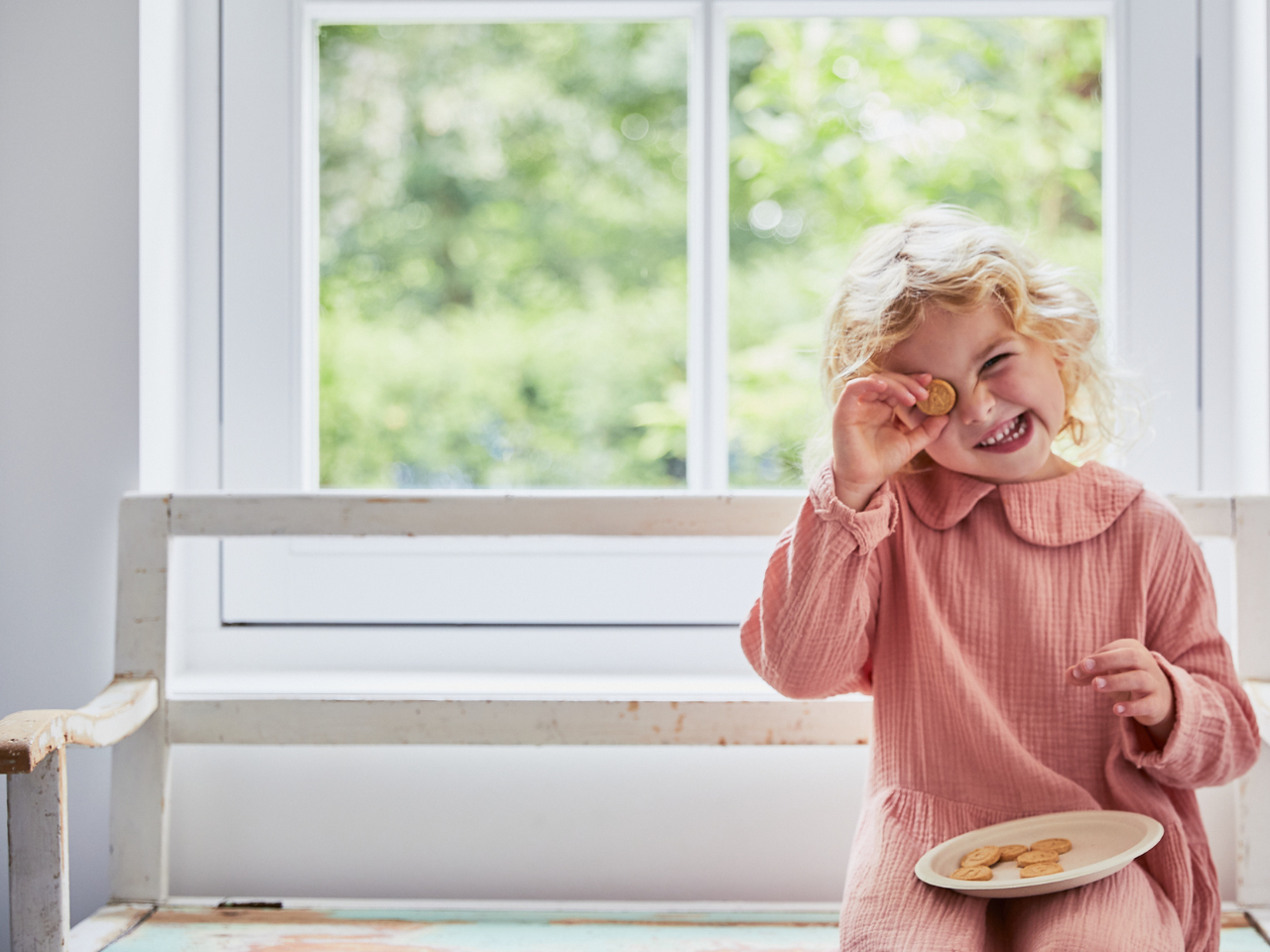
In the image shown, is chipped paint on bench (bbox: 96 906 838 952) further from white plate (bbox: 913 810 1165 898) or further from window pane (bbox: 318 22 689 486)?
window pane (bbox: 318 22 689 486)

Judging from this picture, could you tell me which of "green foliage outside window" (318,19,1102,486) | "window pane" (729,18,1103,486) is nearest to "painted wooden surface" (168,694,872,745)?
"window pane" (729,18,1103,486)

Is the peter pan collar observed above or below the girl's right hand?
below

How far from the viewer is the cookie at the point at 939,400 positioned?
76 centimetres

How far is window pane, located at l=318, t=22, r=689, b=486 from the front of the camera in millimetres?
3564

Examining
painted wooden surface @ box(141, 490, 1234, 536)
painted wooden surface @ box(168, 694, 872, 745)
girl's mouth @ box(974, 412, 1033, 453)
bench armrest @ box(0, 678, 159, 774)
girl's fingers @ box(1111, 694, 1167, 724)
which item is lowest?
painted wooden surface @ box(168, 694, 872, 745)

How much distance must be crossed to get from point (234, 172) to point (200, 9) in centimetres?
19

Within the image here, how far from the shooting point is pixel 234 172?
1.16 metres

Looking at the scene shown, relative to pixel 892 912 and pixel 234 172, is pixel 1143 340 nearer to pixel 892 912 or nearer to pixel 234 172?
pixel 892 912

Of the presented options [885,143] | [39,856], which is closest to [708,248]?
[39,856]

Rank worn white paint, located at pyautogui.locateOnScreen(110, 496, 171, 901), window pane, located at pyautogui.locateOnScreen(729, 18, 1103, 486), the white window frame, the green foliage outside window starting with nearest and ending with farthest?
worn white paint, located at pyautogui.locateOnScreen(110, 496, 171, 901) < the white window frame < window pane, located at pyautogui.locateOnScreen(729, 18, 1103, 486) < the green foliage outside window

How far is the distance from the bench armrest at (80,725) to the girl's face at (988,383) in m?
0.73

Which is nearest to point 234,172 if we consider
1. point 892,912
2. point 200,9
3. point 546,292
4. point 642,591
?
point 200,9

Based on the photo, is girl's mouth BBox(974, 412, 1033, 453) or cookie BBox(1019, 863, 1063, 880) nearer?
cookie BBox(1019, 863, 1063, 880)

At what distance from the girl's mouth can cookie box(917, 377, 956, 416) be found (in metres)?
0.05
